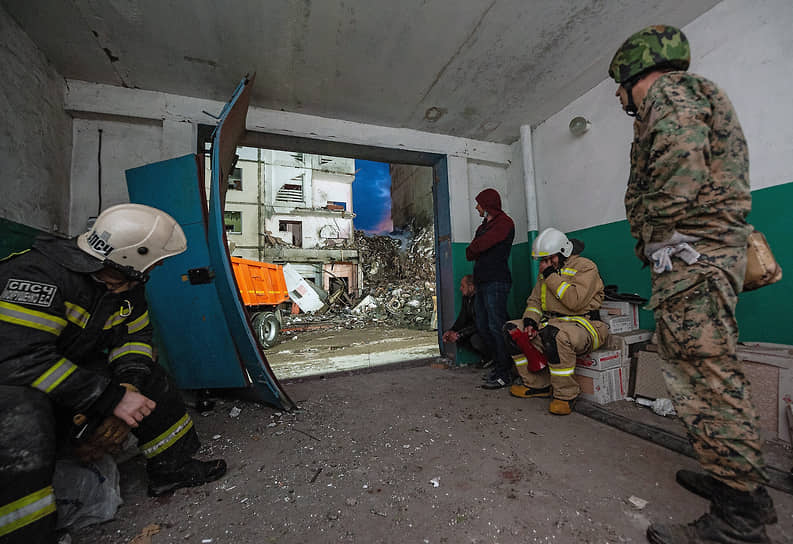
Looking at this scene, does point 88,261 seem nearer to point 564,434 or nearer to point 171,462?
point 171,462

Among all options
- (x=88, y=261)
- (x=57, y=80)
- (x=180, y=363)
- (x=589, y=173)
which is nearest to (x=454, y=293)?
(x=589, y=173)

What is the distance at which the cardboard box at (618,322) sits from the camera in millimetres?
2744

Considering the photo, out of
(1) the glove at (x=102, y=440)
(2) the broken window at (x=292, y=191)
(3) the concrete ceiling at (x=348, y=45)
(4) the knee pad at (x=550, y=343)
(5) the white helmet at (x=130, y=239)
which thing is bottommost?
(1) the glove at (x=102, y=440)

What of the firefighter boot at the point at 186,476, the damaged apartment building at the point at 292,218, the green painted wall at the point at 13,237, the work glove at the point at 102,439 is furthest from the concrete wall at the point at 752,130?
the damaged apartment building at the point at 292,218

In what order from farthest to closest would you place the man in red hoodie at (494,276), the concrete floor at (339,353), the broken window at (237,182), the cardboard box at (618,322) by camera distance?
1. the broken window at (237,182)
2. the concrete floor at (339,353)
3. the man in red hoodie at (494,276)
4. the cardboard box at (618,322)

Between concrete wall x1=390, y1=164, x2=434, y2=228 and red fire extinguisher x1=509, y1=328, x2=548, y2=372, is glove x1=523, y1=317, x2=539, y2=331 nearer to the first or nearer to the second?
red fire extinguisher x1=509, y1=328, x2=548, y2=372

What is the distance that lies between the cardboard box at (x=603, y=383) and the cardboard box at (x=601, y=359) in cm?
3

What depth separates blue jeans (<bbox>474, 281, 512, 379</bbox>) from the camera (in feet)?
10.7

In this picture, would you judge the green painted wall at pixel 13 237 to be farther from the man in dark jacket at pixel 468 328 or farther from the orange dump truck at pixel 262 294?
the man in dark jacket at pixel 468 328

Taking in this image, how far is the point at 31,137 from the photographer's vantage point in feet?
7.69

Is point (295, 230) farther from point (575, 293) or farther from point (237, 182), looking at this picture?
point (575, 293)

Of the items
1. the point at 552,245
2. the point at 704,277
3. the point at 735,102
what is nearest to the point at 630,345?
the point at 552,245

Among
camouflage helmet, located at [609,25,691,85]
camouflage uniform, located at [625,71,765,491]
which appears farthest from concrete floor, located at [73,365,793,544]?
camouflage helmet, located at [609,25,691,85]

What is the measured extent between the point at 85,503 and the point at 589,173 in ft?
15.0
